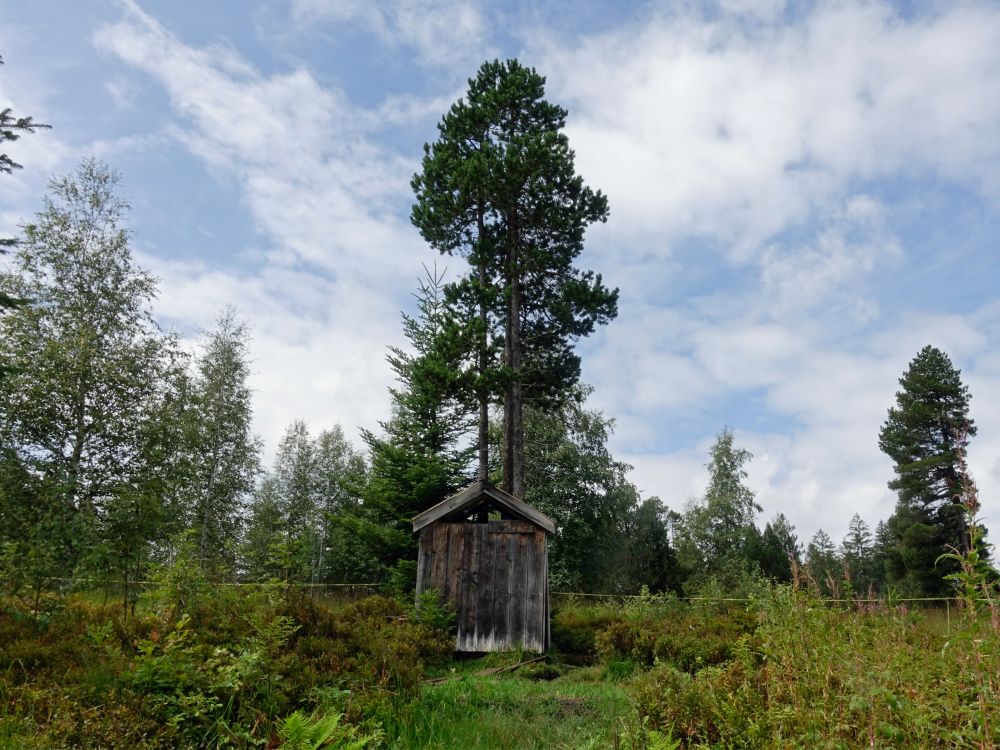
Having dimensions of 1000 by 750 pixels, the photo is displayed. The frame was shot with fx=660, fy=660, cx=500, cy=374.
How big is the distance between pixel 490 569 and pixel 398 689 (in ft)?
27.4

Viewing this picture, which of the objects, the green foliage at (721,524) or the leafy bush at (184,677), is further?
the green foliage at (721,524)

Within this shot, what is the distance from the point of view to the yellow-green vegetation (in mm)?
3524

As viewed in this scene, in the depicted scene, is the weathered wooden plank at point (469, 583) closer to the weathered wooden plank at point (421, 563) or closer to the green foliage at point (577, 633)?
the weathered wooden plank at point (421, 563)

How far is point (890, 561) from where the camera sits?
117 ft

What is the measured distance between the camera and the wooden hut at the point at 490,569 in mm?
14164

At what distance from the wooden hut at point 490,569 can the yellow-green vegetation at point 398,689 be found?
20.7 feet

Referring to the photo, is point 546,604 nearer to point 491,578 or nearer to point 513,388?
point 491,578

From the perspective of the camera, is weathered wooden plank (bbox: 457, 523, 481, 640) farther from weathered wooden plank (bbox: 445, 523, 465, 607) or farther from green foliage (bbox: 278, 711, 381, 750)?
green foliage (bbox: 278, 711, 381, 750)

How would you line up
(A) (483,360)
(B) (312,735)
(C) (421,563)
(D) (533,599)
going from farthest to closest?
(A) (483,360) → (C) (421,563) → (D) (533,599) → (B) (312,735)

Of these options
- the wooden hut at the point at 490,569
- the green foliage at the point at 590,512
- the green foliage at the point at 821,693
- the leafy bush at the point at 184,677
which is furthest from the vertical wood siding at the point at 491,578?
the green foliage at the point at 590,512

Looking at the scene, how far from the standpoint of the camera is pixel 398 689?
6.39 meters

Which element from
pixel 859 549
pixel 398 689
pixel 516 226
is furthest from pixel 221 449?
pixel 859 549

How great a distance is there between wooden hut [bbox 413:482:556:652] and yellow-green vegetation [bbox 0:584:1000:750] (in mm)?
6319

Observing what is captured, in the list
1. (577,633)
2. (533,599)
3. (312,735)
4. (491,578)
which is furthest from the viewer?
(577,633)
